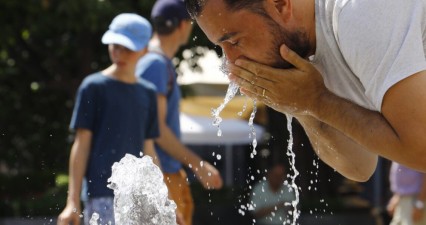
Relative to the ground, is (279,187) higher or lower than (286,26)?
lower

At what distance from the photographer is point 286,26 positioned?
9.16 feet

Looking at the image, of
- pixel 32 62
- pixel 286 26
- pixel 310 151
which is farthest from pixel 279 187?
pixel 286 26

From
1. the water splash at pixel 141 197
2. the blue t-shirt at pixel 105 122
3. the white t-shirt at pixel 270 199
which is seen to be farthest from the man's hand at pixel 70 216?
the white t-shirt at pixel 270 199

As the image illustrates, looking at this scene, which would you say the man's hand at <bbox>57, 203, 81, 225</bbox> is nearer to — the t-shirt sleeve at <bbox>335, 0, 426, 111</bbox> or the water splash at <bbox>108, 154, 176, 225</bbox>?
the water splash at <bbox>108, 154, 176, 225</bbox>

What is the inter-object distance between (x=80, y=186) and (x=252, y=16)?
7.97 feet

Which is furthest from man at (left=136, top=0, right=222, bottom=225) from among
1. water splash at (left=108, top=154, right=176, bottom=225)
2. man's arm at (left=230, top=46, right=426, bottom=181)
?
man's arm at (left=230, top=46, right=426, bottom=181)

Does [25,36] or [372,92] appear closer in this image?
[372,92]

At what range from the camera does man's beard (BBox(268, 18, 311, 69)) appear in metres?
2.78

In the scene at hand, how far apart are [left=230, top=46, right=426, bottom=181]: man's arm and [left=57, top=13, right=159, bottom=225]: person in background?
2128 mm

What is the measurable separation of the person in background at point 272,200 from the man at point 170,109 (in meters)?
3.46

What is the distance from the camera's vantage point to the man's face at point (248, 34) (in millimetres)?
2762

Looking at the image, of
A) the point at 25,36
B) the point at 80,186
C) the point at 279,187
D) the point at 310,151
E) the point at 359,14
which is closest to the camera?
the point at 359,14

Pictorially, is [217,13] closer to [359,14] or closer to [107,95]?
[359,14]

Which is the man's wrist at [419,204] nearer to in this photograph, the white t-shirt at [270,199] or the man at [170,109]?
the white t-shirt at [270,199]
